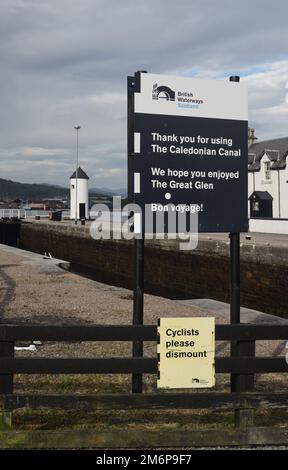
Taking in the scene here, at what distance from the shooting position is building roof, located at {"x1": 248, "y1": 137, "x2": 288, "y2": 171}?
48.2 m

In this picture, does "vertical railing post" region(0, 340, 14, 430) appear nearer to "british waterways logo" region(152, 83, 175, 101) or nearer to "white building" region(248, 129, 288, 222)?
"british waterways logo" region(152, 83, 175, 101)

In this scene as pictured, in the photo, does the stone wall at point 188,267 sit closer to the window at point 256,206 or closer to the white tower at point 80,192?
the white tower at point 80,192

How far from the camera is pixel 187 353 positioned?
4.99 metres

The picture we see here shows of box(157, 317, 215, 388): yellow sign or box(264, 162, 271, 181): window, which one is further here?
box(264, 162, 271, 181): window

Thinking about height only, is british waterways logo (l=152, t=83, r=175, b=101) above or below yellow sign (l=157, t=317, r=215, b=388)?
above

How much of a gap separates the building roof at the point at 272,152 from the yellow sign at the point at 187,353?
44382 millimetres

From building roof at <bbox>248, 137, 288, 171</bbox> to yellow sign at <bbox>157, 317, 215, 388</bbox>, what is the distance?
1747 inches

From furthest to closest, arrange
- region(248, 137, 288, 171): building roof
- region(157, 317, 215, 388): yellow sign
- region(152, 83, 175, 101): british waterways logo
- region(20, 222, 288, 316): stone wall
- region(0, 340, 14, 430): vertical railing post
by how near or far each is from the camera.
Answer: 1. region(248, 137, 288, 171): building roof
2. region(20, 222, 288, 316): stone wall
3. region(152, 83, 175, 101): british waterways logo
4. region(157, 317, 215, 388): yellow sign
5. region(0, 340, 14, 430): vertical railing post

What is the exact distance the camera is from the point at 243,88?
19.3 ft

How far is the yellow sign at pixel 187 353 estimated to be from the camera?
4.96 metres

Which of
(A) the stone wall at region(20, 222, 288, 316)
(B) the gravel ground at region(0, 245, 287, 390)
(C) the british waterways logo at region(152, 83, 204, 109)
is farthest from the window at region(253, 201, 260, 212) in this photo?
(C) the british waterways logo at region(152, 83, 204, 109)
